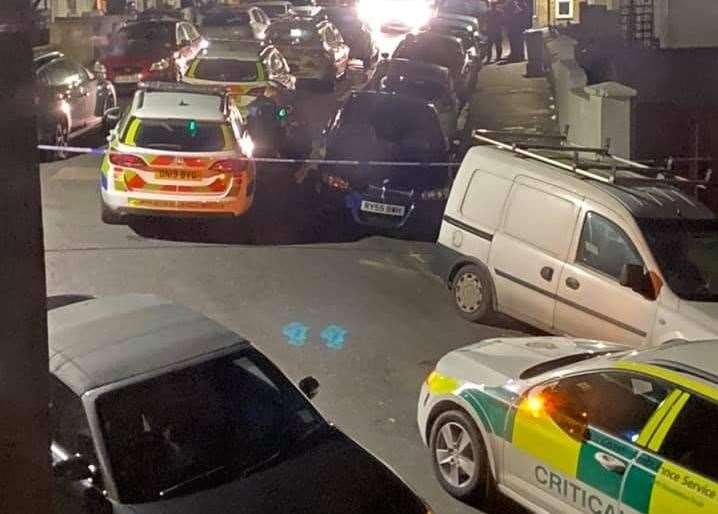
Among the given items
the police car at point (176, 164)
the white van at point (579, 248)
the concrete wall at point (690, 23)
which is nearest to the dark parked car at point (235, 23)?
the concrete wall at point (690, 23)

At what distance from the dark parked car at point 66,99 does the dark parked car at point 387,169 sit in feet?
17.1

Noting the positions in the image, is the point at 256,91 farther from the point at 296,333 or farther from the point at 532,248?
the point at 532,248

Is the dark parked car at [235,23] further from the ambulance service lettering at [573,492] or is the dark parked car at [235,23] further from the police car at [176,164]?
the ambulance service lettering at [573,492]

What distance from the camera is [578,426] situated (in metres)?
6.86

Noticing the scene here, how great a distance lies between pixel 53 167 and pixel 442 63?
11926 millimetres

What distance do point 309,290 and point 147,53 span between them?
600 inches

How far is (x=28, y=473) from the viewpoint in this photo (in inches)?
124

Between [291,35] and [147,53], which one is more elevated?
[147,53]

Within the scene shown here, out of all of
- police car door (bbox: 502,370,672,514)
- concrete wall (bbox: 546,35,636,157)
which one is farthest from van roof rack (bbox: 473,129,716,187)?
police car door (bbox: 502,370,672,514)

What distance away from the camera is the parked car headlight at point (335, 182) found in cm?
1513

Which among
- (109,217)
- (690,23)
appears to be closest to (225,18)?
(690,23)

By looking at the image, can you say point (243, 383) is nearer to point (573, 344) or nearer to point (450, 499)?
point (450, 499)

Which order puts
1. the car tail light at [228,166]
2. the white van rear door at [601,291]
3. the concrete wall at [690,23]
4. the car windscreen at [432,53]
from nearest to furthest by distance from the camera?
1. the white van rear door at [601,291]
2. the car tail light at [228,166]
3. the concrete wall at [690,23]
4. the car windscreen at [432,53]

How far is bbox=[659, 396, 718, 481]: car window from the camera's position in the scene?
20.4 feet
